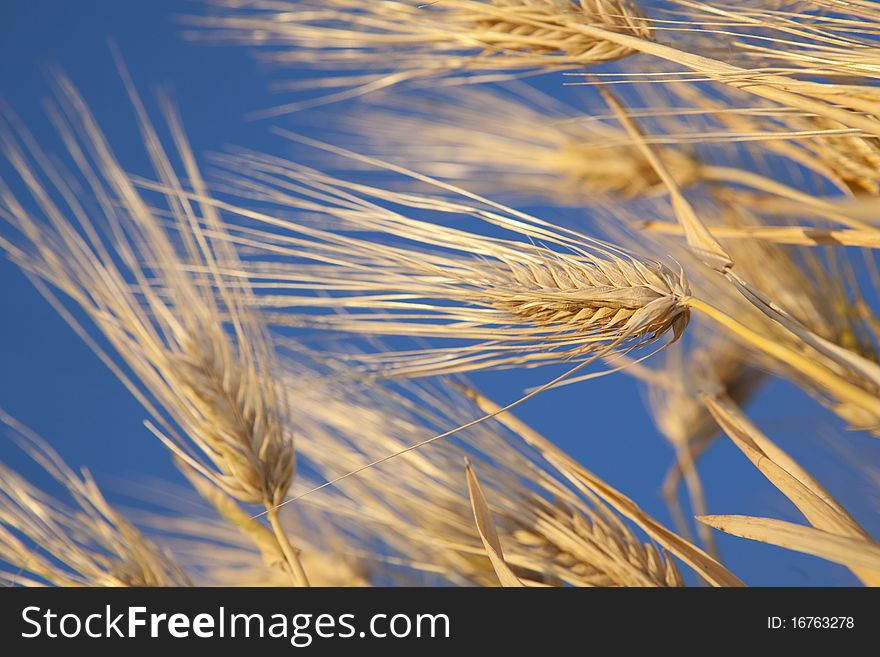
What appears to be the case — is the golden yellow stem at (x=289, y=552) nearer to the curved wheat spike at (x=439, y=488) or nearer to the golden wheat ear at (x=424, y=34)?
the curved wheat spike at (x=439, y=488)

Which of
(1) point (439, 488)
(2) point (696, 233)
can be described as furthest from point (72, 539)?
(2) point (696, 233)

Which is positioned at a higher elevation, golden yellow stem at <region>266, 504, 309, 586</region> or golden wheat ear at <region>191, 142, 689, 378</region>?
golden wheat ear at <region>191, 142, 689, 378</region>

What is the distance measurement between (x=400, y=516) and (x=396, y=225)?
1.07 ft

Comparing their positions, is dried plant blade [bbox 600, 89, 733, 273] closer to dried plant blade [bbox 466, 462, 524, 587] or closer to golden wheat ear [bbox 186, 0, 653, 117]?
golden wheat ear [bbox 186, 0, 653, 117]

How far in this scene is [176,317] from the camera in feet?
2.26

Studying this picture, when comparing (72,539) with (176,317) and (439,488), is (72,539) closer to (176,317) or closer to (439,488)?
(176,317)

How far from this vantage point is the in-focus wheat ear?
63 cm

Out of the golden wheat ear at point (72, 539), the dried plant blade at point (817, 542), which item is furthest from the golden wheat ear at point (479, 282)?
the golden wheat ear at point (72, 539)

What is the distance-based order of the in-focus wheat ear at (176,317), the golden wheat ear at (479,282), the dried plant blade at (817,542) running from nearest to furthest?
1. the dried plant blade at (817,542)
2. the golden wheat ear at (479,282)
3. the in-focus wheat ear at (176,317)

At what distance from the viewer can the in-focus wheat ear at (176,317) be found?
635 millimetres

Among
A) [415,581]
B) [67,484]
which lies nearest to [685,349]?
[415,581]

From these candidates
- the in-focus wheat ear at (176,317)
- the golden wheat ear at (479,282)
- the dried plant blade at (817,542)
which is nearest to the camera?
the dried plant blade at (817,542)

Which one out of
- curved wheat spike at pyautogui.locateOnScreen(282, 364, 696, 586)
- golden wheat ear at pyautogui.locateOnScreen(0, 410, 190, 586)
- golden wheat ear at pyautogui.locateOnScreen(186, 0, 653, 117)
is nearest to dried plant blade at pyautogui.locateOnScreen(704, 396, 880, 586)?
curved wheat spike at pyautogui.locateOnScreen(282, 364, 696, 586)

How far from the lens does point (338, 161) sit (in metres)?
0.92
